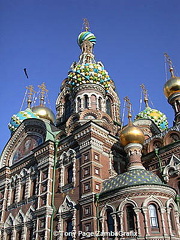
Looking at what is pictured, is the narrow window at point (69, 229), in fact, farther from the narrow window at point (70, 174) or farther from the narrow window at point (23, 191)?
the narrow window at point (23, 191)

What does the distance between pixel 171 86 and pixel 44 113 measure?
9.33 m

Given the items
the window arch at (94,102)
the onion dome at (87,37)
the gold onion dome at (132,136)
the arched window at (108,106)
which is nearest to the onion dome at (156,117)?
the arched window at (108,106)

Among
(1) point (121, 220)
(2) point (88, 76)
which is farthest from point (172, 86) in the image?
(1) point (121, 220)

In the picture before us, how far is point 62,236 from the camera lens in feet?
41.0

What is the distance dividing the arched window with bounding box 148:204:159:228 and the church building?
0.11 ft

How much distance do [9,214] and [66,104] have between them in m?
8.46

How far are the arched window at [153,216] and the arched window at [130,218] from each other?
2.02 feet

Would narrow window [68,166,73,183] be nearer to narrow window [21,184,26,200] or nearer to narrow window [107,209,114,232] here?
narrow window [107,209,114,232]

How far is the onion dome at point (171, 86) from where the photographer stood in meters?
17.9

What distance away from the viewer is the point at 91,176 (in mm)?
12266

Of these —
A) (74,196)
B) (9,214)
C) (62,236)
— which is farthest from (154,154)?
(9,214)

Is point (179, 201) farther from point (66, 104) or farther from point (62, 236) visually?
point (66, 104)

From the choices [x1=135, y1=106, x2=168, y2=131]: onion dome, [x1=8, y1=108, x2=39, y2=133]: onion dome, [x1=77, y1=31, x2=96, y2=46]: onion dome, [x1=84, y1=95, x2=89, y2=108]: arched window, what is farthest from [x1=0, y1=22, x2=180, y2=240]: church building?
[x1=77, y1=31, x2=96, y2=46]: onion dome

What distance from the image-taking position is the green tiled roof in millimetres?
11055
